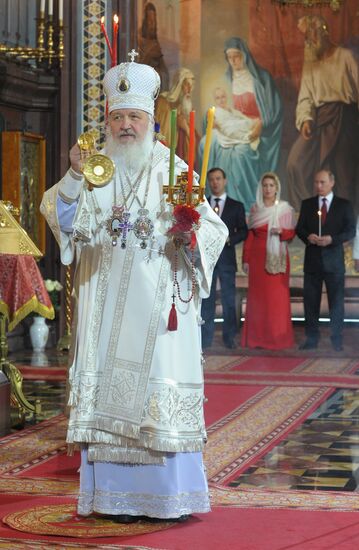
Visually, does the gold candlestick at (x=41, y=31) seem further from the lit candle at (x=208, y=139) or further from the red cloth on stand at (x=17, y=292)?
the lit candle at (x=208, y=139)

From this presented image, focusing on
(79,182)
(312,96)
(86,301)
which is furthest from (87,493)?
(312,96)

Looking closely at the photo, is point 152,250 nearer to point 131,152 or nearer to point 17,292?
point 131,152

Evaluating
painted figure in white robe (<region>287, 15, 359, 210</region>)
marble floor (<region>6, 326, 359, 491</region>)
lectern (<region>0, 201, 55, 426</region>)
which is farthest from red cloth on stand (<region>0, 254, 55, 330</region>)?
painted figure in white robe (<region>287, 15, 359, 210</region>)

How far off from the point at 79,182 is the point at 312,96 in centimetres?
1172

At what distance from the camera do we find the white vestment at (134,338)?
550 centimetres

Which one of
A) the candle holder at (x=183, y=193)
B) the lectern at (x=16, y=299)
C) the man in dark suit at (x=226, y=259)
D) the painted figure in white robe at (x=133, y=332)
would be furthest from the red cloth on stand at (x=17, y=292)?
the man in dark suit at (x=226, y=259)

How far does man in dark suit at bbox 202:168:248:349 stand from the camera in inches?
539

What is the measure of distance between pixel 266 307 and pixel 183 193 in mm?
8647

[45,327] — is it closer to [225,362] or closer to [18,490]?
[225,362]

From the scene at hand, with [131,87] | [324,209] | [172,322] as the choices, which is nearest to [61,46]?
[324,209]

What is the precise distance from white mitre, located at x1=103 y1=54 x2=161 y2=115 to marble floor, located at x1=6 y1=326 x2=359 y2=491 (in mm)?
2054

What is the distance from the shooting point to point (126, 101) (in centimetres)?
563

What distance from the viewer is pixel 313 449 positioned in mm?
7555

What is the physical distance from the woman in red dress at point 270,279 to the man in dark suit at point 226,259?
0.68 ft
